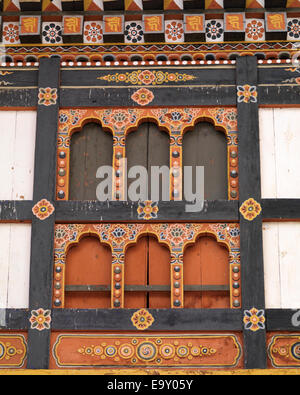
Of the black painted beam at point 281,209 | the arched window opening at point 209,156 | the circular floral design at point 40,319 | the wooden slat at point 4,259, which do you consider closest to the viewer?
the circular floral design at point 40,319

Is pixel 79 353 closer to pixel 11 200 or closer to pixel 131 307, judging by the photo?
pixel 131 307

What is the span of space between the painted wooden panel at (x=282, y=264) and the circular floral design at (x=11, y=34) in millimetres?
3821

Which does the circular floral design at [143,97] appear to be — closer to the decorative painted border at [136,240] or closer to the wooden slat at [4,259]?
the decorative painted border at [136,240]

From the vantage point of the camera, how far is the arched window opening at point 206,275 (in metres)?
10.2

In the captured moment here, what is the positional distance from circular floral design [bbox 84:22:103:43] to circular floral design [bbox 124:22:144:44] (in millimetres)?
319

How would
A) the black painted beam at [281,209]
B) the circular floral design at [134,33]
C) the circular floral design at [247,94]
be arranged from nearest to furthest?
1. the black painted beam at [281,209]
2. the circular floral design at [247,94]
3. the circular floral design at [134,33]

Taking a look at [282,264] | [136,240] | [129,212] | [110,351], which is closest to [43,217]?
[129,212]

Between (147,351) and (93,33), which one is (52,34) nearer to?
(93,33)

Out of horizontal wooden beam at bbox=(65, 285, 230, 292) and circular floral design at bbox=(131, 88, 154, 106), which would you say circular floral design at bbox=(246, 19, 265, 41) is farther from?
horizontal wooden beam at bbox=(65, 285, 230, 292)

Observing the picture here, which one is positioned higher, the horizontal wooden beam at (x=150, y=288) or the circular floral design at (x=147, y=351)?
the horizontal wooden beam at (x=150, y=288)

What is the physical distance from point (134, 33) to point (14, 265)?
318 cm

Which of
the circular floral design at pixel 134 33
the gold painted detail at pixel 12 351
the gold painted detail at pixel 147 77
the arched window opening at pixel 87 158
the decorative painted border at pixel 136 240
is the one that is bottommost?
the gold painted detail at pixel 12 351

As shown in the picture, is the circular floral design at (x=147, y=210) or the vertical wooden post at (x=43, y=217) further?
the circular floral design at (x=147, y=210)

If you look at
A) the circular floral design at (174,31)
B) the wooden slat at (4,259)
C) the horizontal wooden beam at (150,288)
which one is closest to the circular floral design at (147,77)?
the circular floral design at (174,31)
